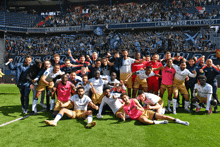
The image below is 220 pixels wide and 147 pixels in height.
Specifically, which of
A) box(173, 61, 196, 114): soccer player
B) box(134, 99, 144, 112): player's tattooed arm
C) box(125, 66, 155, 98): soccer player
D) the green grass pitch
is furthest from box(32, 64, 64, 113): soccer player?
box(173, 61, 196, 114): soccer player

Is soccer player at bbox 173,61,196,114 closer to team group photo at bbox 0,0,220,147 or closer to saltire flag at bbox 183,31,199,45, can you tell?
team group photo at bbox 0,0,220,147

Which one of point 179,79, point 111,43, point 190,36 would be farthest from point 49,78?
point 190,36

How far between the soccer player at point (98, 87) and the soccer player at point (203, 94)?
3697 millimetres

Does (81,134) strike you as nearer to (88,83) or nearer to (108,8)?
(88,83)

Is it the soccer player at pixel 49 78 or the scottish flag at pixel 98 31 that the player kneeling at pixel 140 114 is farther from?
the scottish flag at pixel 98 31

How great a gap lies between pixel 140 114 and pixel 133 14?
25530 mm

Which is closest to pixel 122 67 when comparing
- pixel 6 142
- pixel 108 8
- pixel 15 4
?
pixel 6 142

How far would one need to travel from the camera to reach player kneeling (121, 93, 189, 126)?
4898 mm

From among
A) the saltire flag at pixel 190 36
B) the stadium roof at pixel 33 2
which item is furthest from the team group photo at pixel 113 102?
the stadium roof at pixel 33 2

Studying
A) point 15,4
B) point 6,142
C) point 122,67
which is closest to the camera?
point 6,142

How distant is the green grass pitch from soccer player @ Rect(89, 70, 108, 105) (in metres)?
0.92

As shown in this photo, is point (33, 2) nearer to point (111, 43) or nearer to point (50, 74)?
point (111, 43)

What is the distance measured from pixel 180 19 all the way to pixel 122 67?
72.1 ft

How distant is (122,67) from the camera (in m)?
6.97
